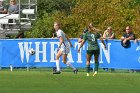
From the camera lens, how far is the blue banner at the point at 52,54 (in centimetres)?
2909

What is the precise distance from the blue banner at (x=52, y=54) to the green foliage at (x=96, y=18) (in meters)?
17.8

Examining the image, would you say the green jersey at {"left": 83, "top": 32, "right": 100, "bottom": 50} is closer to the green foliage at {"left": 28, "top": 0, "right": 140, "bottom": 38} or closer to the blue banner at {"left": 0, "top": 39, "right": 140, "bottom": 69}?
the blue banner at {"left": 0, "top": 39, "right": 140, "bottom": 69}

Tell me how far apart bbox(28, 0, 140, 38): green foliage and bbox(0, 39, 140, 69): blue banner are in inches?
701

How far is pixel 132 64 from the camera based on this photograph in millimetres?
28922

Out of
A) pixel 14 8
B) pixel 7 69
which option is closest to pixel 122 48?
pixel 7 69

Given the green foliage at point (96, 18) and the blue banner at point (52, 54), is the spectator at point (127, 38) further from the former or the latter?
the green foliage at point (96, 18)

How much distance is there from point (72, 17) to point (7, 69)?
21826mm

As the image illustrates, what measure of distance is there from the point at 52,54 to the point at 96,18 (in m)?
21.2

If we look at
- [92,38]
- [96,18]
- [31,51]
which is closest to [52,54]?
[31,51]

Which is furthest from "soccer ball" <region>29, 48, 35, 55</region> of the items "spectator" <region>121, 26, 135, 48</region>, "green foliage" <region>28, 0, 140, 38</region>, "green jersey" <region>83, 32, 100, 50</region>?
"green foliage" <region>28, 0, 140, 38</region>

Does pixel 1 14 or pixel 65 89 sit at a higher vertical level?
pixel 1 14

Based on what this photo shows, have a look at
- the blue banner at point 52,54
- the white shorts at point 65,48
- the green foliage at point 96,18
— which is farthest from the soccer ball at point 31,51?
the green foliage at point 96,18

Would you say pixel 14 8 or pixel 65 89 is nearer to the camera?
pixel 65 89

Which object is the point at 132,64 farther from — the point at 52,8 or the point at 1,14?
the point at 52,8
